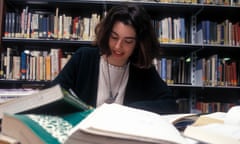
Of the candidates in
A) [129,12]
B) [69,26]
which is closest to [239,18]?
[69,26]

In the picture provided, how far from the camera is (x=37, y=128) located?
0.45 metres

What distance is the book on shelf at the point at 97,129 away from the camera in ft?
1.28

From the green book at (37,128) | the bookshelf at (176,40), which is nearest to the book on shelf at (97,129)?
the green book at (37,128)

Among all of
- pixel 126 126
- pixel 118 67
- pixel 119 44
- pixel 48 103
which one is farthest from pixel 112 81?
pixel 126 126

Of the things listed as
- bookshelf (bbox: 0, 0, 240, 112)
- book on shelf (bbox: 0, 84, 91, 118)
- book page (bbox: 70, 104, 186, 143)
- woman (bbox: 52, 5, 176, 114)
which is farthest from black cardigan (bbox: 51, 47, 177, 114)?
bookshelf (bbox: 0, 0, 240, 112)

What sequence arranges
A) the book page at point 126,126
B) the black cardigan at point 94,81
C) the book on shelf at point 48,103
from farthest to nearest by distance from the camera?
the black cardigan at point 94,81 → the book on shelf at point 48,103 → the book page at point 126,126

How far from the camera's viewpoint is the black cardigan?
1.23 m

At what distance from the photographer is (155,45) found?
1.38 meters

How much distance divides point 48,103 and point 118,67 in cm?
81

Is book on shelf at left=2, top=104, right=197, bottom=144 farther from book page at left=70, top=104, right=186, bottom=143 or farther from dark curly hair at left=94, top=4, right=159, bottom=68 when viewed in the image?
dark curly hair at left=94, top=4, right=159, bottom=68

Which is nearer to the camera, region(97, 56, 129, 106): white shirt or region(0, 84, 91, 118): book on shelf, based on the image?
region(0, 84, 91, 118): book on shelf

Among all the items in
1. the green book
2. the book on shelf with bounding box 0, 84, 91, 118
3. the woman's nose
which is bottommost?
the green book

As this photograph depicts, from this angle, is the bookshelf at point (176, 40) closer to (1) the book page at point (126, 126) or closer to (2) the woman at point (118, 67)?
(2) the woman at point (118, 67)

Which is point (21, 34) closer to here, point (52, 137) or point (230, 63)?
point (230, 63)
